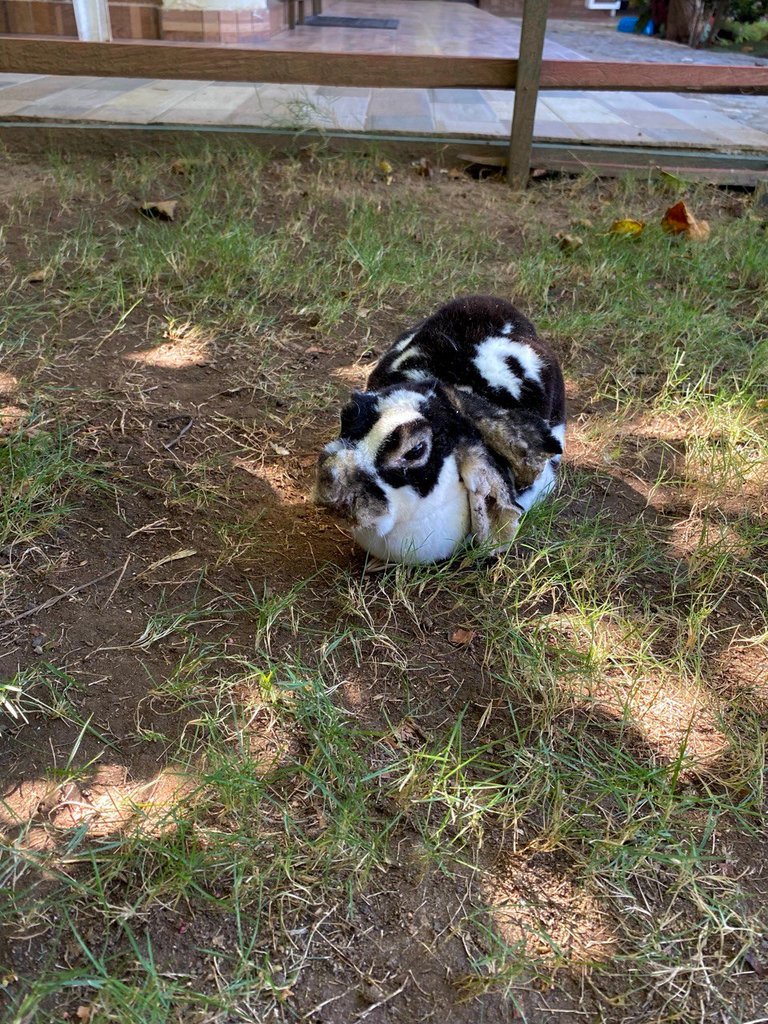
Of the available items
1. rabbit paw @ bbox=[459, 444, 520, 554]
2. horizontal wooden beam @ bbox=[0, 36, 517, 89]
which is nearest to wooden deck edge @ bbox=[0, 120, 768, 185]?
horizontal wooden beam @ bbox=[0, 36, 517, 89]

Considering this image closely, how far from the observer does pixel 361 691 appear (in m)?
1.87

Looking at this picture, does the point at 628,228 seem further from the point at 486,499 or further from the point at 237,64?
the point at 486,499

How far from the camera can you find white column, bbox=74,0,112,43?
17.4 feet

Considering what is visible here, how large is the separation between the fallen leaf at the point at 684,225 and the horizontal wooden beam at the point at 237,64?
128 cm

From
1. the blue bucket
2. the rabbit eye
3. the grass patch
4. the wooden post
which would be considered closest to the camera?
the grass patch

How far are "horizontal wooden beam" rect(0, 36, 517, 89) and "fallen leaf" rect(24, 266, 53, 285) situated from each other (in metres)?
1.66

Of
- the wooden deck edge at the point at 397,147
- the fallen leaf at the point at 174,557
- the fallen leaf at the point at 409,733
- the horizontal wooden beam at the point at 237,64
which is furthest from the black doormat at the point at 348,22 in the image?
the fallen leaf at the point at 409,733

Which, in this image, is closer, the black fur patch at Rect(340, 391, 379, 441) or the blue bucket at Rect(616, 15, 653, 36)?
the black fur patch at Rect(340, 391, 379, 441)

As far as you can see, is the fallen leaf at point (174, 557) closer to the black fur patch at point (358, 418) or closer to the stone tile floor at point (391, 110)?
the black fur patch at point (358, 418)

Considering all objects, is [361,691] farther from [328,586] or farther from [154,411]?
[154,411]

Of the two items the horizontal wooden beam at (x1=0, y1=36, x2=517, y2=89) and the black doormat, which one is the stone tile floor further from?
the black doormat

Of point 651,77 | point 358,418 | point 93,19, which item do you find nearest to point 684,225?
point 651,77

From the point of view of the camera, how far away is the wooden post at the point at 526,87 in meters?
4.55

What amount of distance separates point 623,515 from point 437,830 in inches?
49.2
